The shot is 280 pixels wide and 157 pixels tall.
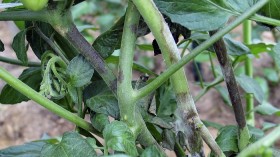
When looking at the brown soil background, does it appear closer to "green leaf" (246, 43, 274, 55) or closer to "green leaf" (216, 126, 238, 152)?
"green leaf" (246, 43, 274, 55)

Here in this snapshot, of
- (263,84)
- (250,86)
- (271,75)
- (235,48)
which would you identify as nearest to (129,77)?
(235,48)

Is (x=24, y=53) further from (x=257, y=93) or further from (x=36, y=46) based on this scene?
(x=257, y=93)

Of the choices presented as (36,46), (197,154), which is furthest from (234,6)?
(36,46)

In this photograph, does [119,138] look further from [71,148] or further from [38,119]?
[38,119]

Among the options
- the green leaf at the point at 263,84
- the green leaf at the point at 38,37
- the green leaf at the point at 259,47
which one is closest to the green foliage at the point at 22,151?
the green leaf at the point at 38,37

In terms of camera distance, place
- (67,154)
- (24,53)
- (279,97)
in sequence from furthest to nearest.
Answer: (279,97) → (24,53) → (67,154)

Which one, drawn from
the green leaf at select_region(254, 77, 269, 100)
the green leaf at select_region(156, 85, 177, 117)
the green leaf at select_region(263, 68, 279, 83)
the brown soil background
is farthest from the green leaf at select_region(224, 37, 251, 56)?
the green leaf at select_region(263, 68, 279, 83)

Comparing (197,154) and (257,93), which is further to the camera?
(257,93)
